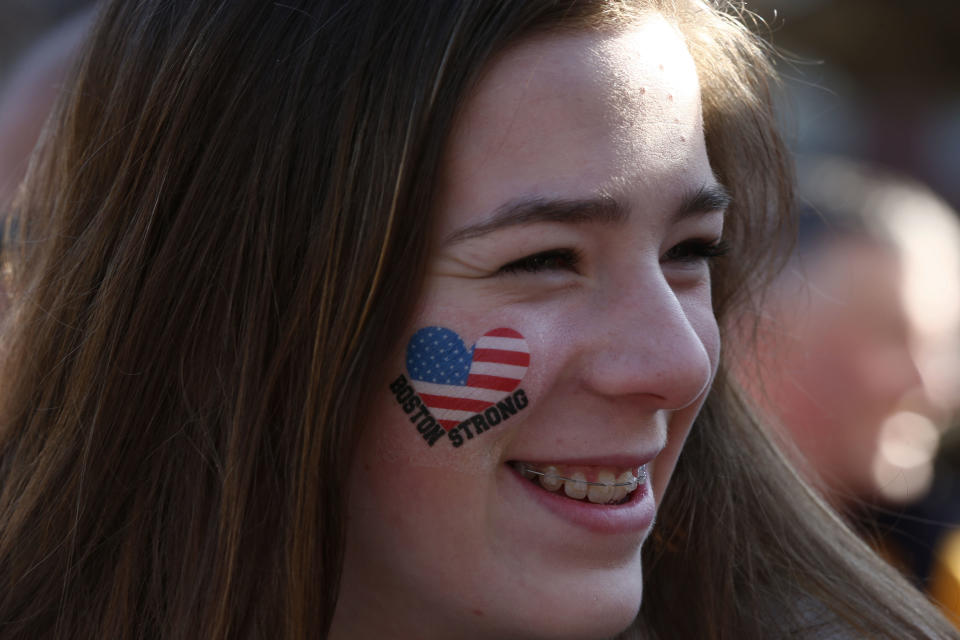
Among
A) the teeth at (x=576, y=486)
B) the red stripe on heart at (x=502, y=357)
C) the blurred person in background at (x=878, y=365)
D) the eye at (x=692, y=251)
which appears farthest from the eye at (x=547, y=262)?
the blurred person in background at (x=878, y=365)

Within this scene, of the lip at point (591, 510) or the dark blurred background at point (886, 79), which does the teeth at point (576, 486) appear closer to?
the lip at point (591, 510)

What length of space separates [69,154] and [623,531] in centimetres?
120

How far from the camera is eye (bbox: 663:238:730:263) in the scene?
1.92m

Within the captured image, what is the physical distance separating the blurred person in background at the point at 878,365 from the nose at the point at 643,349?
5.58 feet

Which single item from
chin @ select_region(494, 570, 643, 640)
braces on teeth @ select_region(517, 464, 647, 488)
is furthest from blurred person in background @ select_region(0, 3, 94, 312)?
chin @ select_region(494, 570, 643, 640)

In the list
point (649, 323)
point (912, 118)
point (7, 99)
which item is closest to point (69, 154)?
point (649, 323)

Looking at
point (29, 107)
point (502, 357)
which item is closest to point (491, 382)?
point (502, 357)

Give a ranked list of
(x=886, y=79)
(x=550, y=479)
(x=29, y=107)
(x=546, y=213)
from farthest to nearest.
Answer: (x=886, y=79) < (x=29, y=107) < (x=550, y=479) < (x=546, y=213)

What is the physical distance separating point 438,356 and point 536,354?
6.0 inches

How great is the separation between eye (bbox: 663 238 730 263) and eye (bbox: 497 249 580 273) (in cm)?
24

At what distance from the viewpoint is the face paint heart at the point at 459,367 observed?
1.71 meters

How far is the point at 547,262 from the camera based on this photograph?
1.74 m

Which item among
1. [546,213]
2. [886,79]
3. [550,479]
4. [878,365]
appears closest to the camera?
[546,213]

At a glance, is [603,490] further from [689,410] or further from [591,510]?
[689,410]
